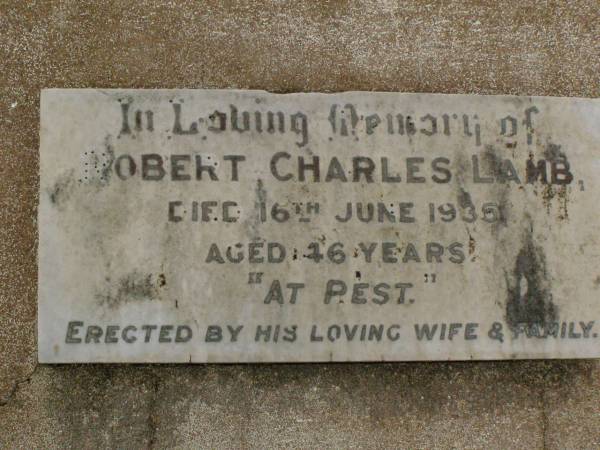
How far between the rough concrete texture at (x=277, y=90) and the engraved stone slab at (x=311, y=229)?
0.19 metres

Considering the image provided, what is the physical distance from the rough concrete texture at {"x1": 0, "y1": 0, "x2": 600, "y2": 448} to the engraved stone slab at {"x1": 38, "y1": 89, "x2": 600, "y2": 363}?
0.19 m

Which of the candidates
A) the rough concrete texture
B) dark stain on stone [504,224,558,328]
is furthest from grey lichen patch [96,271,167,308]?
dark stain on stone [504,224,558,328]

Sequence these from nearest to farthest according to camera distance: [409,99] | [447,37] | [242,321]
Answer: [242,321] → [409,99] → [447,37]

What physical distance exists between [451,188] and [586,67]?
100 centimetres

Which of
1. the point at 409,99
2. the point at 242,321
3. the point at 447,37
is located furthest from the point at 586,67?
the point at 242,321

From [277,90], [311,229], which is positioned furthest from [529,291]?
[277,90]

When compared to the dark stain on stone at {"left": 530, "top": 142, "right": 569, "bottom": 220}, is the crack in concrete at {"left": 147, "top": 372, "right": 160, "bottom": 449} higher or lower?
lower

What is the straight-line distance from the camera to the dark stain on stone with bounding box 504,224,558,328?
97.6 inches

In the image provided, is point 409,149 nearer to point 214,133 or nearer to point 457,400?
point 214,133

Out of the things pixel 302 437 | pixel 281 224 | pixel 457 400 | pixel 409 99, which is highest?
pixel 409 99

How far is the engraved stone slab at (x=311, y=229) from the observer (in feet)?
7.86

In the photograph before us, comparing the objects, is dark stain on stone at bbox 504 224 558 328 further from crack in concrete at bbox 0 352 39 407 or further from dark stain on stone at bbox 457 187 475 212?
crack in concrete at bbox 0 352 39 407

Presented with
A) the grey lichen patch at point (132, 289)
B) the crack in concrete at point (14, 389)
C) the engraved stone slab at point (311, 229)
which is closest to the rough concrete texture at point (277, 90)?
the crack in concrete at point (14, 389)

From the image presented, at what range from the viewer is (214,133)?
8.14 feet
